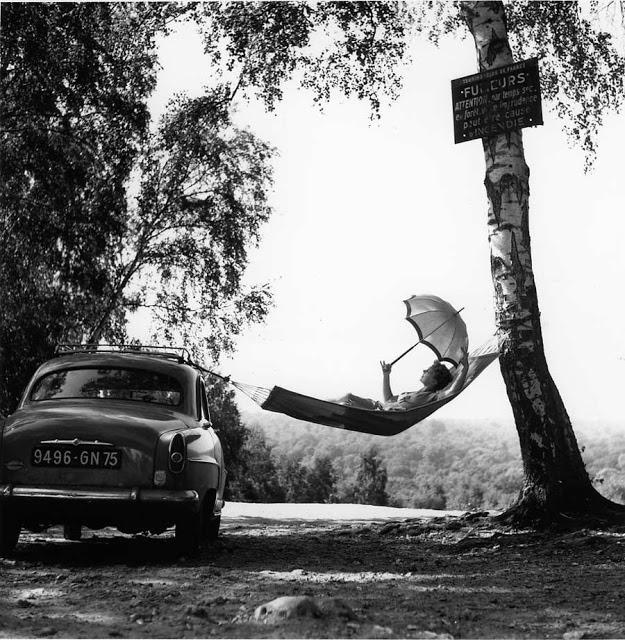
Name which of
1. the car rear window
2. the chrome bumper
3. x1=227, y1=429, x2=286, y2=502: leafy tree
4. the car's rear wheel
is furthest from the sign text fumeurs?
x1=227, y1=429, x2=286, y2=502: leafy tree

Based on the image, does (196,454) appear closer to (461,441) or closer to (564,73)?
(564,73)

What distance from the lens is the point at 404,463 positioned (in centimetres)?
8031

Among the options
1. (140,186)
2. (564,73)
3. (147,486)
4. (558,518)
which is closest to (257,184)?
(140,186)

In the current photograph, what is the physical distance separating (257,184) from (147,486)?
11.8 m

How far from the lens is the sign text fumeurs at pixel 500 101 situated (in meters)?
9.48

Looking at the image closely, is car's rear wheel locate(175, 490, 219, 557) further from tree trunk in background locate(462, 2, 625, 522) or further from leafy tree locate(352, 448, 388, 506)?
leafy tree locate(352, 448, 388, 506)

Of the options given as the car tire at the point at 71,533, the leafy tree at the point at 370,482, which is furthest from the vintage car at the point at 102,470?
the leafy tree at the point at 370,482

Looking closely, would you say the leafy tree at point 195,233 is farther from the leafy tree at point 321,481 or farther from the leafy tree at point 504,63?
the leafy tree at point 321,481

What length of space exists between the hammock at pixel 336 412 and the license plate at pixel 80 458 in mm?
2420

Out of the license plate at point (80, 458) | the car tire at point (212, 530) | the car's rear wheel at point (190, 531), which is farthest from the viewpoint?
the car tire at point (212, 530)

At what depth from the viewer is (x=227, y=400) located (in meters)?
34.0

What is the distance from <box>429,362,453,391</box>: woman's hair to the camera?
9312 mm

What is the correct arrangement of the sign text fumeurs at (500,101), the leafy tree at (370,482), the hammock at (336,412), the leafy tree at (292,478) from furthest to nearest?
1. the leafy tree at (370,482)
2. the leafy tree at (292,478)
3. the sign text fumeurs at (500,101)
4. the hammock at (336,412)

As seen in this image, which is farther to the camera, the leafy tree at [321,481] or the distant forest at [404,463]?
the leafy tree at [321,481]
